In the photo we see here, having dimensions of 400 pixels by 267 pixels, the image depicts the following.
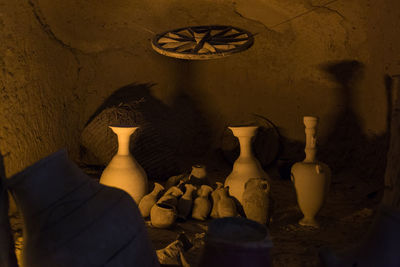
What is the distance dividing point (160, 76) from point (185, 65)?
44 centimetres

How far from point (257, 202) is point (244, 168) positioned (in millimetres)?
481

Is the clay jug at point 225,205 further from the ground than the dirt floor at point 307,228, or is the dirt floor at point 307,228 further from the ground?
the clay jug at point 225,205

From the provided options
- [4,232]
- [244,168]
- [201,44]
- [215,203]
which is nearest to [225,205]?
[215,203]

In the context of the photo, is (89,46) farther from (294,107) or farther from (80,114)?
(294,107)

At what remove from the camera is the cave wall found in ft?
11.8

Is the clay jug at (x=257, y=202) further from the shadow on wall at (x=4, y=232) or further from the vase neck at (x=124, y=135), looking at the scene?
the shadow on wall at (x=4, y=232)

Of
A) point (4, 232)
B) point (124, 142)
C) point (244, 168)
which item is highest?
point (4, 232)

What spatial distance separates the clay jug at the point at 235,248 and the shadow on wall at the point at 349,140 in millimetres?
3483

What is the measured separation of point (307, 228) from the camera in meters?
3.32

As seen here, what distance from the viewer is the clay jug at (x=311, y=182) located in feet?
10.8

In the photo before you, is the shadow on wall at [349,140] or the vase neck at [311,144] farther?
the shadow on wall at [349,140]

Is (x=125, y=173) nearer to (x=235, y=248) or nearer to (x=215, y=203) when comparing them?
(x=215, y=203)

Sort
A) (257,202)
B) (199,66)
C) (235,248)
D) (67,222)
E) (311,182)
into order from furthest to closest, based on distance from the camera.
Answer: (199,66) < (311,182) < (257,202) < (67,222) < (235,248)

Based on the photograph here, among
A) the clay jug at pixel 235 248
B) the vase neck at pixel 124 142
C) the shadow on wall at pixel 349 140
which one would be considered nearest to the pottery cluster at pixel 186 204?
the vase neck at pixel 124 142
